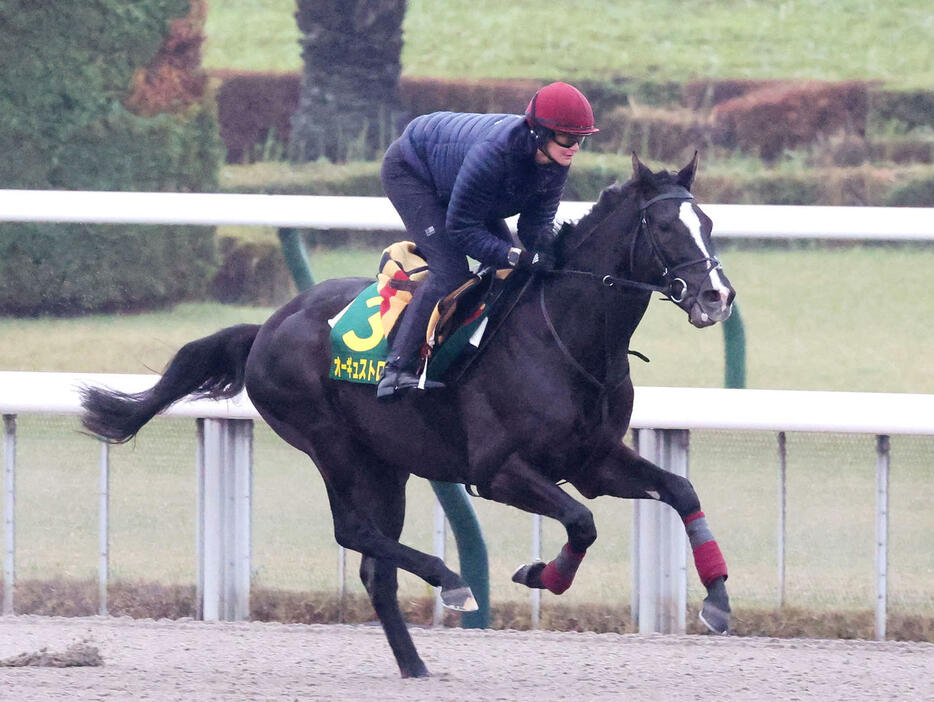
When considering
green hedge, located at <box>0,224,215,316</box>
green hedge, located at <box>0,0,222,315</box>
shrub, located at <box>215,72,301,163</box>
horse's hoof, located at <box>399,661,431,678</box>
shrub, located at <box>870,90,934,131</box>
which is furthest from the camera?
shrub, located at <box>870,90,934,131</box>

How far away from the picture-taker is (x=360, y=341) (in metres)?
5.05

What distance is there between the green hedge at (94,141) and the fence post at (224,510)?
2.18 meters

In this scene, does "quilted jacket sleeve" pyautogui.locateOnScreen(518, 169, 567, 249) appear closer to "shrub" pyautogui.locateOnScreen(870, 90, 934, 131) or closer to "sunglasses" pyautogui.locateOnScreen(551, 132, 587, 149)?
"sunglasses" pyautogui.locateOnScreen(551, 132, 587, 149)

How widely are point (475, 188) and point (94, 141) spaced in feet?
14.7

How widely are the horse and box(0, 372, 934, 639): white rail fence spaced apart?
610mm

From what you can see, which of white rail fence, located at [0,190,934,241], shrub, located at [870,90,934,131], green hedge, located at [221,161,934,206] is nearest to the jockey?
white rail fence, located at [0,190,934,241]

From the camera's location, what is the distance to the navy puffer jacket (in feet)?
15.0

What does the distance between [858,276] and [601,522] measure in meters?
4.55

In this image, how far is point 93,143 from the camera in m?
8.65

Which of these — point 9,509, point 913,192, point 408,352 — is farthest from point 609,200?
point 913,192

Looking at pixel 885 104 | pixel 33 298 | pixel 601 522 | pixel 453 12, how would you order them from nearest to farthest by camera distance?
pixel 601 522, pixel 33 298, pixel 885 104, pixel 453 12

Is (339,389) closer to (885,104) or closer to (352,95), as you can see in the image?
(352,95)

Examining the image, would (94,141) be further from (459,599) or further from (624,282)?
(624,282)

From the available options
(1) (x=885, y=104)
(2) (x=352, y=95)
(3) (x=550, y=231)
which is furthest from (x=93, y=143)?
(1) (x=885, y=104)
